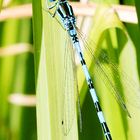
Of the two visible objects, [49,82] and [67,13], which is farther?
[67,13]

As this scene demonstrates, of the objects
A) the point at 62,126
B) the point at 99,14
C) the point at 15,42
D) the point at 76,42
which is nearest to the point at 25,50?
the point at 15,42

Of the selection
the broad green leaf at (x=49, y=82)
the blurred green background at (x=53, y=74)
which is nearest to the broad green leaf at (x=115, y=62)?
the blurred green background at (x=53, y=74)

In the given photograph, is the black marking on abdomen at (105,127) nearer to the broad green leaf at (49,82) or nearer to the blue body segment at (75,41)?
the blue body segment at (75,41)

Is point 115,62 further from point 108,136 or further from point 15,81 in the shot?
point 15,81

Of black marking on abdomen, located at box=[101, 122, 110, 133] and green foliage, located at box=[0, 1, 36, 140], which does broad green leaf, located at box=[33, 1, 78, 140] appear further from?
green foliage, located at box=[0, 1, 36, 140]

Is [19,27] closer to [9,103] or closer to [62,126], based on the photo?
[9,103]

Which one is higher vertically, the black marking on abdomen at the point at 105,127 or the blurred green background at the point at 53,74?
the blurred green background at the point at 53,74

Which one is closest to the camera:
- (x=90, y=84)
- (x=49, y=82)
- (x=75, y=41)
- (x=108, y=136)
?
(x=49, y=82)

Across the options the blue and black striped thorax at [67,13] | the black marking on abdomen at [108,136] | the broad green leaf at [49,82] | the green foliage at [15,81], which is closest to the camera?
the broad green leaf at [49,82]

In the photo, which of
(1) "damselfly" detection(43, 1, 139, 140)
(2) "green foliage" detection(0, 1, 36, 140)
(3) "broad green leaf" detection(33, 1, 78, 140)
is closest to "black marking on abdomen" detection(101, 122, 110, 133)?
(1) "damselfly" detection(43, 1, 139, 140)

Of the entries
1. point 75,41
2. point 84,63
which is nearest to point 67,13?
point 75,41

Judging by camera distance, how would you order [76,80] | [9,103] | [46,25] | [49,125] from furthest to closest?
1. [9,103]
2. [76,80]
3. [46,25]
4. [49,125]
